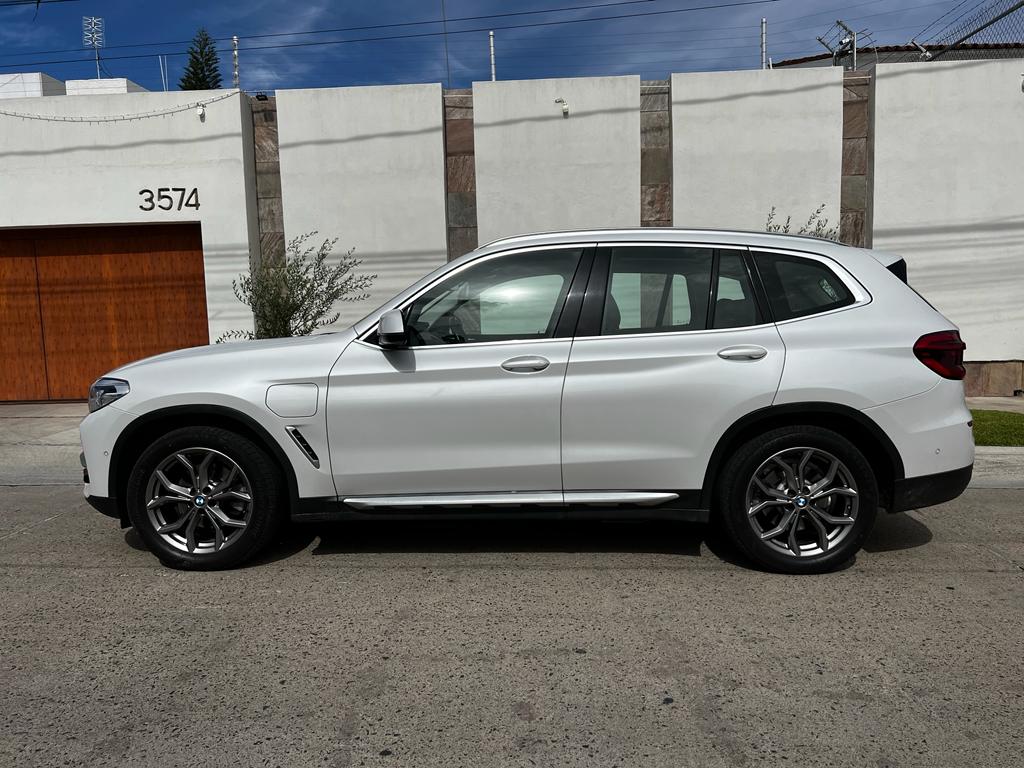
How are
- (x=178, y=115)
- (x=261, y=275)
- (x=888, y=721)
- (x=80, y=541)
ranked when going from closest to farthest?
(x=888, y=721), (x=80, y=541), (x=261, y=275), (x=178, y=115)

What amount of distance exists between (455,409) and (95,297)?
1023 cm

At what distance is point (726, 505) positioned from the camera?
4.39 meters

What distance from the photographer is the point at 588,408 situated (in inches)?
171

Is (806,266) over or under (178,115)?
under

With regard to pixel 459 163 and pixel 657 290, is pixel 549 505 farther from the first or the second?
pixel 459 163

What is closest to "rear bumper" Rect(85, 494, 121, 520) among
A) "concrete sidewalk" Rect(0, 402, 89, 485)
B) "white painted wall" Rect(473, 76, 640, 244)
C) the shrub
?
"concrete sidewalk" Rect(0, 402, 89, 485)

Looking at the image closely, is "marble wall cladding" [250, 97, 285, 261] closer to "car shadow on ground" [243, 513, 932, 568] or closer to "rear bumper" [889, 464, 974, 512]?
"car shadow on ground" [243, 513, 932, 568]

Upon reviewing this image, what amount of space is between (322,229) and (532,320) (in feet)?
26.7

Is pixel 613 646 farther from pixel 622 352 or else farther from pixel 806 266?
pixel 806 266

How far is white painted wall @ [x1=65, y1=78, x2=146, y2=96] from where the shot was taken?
43.9ft

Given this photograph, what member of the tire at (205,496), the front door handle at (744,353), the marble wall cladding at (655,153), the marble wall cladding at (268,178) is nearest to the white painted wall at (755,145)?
the marble wall cladding at (655,153)

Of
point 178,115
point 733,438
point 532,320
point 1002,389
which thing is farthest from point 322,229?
point 1002,389

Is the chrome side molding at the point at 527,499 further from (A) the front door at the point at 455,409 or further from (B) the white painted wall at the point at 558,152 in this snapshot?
(B) the white painted wall at the point at 558,152

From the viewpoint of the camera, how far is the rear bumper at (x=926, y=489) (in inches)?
171
